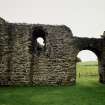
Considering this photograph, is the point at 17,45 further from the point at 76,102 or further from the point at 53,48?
the point at 76,102

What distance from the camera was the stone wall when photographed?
59.6 feet

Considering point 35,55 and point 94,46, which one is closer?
point 35,55

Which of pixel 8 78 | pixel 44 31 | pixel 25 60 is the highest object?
pixel 44 31

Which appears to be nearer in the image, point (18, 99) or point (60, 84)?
point (18, 99)

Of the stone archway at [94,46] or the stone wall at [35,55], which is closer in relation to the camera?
the stone wall at [35,55]

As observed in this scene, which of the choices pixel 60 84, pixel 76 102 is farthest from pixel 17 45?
pixel 76 102

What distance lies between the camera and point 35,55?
728 inches

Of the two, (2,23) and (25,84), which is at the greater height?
(2,23)

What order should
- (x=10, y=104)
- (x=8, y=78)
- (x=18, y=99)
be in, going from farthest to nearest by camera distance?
(x=8, y=78)
(x=18, y=99)
(x=10, y=104)

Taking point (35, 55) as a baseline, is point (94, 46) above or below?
above

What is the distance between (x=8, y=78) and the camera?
18.1 m

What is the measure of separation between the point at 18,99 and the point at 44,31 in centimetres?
746

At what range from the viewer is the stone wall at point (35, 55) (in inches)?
715

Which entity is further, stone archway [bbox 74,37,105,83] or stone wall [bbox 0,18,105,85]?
stone archway [bbox 74,37,105,83]
